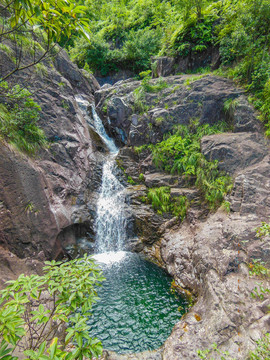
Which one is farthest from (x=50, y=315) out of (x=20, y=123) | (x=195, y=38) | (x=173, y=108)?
(x=195, y=38)

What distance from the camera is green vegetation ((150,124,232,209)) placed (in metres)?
7.03

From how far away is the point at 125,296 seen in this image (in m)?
5.76

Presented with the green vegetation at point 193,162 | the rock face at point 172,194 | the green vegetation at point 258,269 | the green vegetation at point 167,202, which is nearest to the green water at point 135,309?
the rock face at point 172,194

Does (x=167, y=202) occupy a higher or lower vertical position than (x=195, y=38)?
lower

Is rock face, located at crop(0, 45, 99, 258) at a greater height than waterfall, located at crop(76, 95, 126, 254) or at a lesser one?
greater

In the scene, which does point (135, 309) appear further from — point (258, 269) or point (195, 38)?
point (195, 38)

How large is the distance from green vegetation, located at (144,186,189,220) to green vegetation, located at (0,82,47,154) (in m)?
5.63

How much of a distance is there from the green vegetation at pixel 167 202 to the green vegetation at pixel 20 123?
5.63m

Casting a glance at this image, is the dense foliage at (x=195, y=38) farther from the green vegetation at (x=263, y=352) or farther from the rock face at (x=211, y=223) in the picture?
the green vegetation at (x=263, y=352)

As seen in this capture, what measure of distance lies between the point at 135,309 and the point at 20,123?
755cm

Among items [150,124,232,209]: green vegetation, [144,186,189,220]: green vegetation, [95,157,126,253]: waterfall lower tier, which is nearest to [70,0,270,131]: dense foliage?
[150,124,232,209]: green vegetation

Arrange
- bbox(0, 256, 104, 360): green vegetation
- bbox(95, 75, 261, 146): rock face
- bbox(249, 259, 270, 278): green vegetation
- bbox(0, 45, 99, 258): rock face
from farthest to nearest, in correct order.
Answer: bbox(95, 75, 261, 146): rock face, bbox(0, 45, 99, 258): rock face, bbox(249, 259, 270, 278): green vegetation, bbox(0, 256, 104, 360): green vegetation

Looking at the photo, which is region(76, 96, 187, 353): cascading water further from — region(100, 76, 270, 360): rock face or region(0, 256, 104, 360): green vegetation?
region(0, 256, 104, 360): green vegetation

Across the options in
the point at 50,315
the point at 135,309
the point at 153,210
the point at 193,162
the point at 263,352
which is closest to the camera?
the point at 50,315
